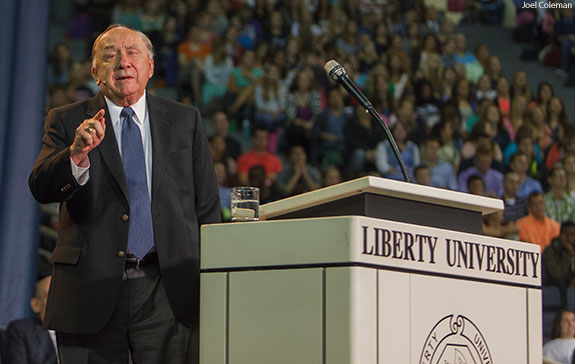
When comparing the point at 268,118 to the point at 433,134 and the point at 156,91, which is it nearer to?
the point at 156,91

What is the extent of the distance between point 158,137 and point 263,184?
3.55m

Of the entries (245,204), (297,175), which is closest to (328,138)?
(297,175)

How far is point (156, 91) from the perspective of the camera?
6.28 m

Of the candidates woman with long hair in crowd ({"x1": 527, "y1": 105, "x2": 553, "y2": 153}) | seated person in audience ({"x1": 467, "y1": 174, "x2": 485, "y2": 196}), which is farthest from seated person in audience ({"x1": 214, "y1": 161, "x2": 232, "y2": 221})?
woman with long hair in crowd ({"x1": 527, "y1": 105, "x2": 553, "y2": 153})

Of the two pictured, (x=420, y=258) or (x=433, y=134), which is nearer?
(x=420, y=258)

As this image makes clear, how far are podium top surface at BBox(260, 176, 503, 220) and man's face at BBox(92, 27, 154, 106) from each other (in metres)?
0.43

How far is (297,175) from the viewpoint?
5793 millimetres

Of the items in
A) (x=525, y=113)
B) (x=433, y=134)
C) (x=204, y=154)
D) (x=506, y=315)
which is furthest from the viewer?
(x=525, y=113)

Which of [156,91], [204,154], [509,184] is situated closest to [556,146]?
[509,184]

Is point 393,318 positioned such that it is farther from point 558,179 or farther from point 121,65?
point 558,179

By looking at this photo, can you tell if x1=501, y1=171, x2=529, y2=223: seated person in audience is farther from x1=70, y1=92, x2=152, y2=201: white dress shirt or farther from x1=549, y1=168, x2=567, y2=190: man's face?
x1=70, y1=92, x2=152, y2=201: white dress shirt

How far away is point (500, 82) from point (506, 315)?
587 cm

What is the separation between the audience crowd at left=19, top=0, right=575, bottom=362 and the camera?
18.8ft

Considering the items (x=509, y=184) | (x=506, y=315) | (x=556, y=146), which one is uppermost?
(x=556, y=146)
